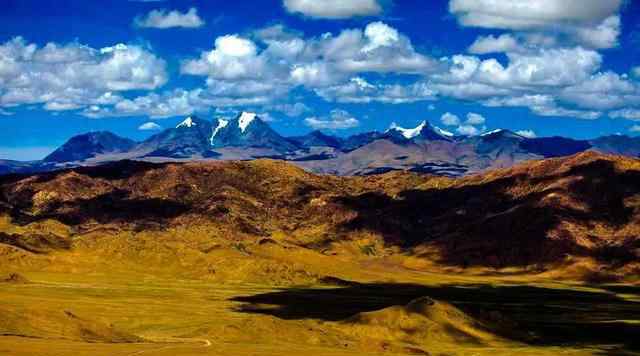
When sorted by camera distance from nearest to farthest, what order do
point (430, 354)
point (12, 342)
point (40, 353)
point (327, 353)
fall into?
point (40, 353) → point (12, 342) → point (327, 353) → point (430, 354)

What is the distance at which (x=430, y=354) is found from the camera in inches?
7736

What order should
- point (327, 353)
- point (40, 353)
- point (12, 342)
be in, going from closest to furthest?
point (40, 353)
point (12, 342)
point (327, 353)

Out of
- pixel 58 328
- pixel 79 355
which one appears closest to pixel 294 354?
pixel 79 355

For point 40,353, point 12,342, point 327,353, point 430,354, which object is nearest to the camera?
point 40,353

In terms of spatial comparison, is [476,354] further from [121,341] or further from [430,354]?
[121,341]

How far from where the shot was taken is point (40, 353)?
515ft

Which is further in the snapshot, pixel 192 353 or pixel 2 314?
pixel 2 314

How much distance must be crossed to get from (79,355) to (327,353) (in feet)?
161

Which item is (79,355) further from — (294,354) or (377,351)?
(377,351)

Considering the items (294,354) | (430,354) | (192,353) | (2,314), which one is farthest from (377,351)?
(2,314)

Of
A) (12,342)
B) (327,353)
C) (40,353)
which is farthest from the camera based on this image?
(327,353)

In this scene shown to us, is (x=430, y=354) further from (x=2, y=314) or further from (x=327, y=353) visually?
(x=2, y=314)

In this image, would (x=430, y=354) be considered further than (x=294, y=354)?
Yes

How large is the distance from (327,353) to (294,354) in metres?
9.30
